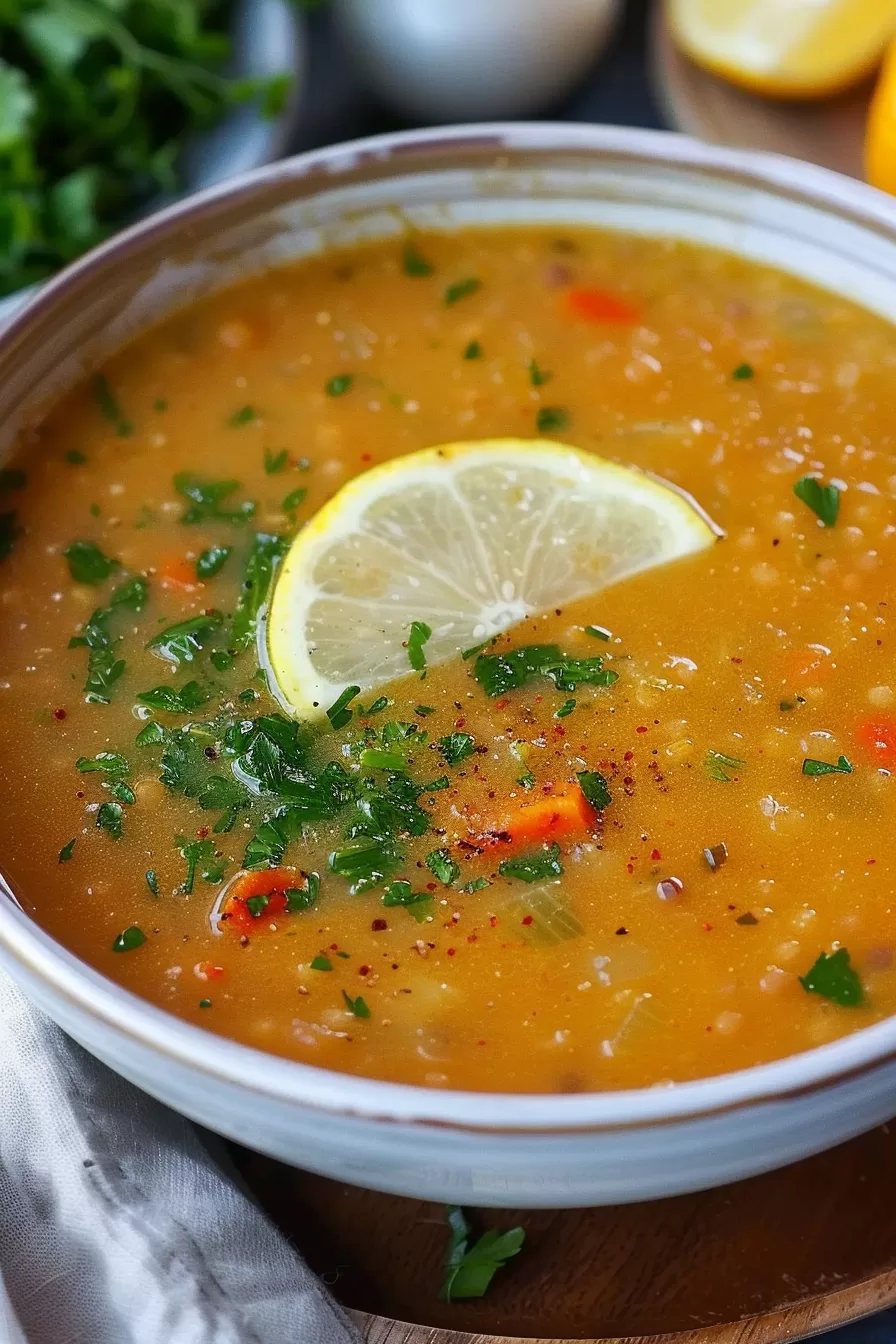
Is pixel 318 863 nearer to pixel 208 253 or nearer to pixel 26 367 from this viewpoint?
pixel 26 367

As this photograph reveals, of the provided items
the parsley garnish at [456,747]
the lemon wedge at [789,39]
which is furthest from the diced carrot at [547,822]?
the lemon wedge at [789,39]

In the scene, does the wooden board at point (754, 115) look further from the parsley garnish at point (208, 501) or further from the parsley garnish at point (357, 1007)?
the parsley garnish at point (357, 1007)

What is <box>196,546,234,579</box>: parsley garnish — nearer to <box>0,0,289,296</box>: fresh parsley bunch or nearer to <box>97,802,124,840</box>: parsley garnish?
<box>97,802,124,840</box>: parsley garnish

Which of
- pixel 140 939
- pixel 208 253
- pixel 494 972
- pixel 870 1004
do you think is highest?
pixel 208 253

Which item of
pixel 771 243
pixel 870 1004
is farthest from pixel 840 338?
pixel 870 1004

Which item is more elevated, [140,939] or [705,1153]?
[140,939]

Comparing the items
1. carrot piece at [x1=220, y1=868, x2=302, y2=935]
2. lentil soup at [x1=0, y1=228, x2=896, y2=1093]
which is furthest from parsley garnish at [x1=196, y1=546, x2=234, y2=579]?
carrot piece at [x1=220, y1=868, x2=302, y2=935]
